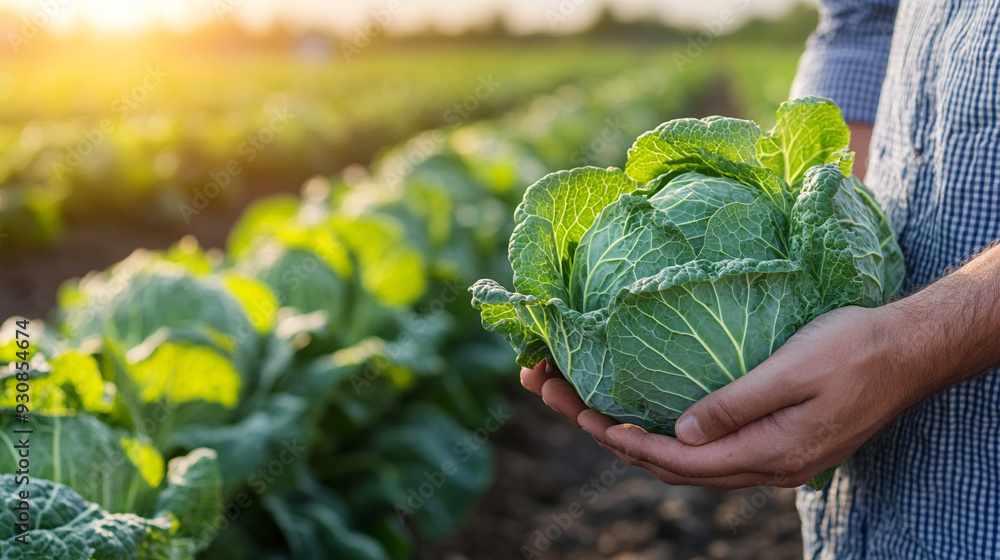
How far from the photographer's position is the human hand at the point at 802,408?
49.5 inches

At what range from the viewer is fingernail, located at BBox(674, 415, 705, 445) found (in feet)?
4.38

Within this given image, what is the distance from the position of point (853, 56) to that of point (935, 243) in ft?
2.19

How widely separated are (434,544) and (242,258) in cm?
178

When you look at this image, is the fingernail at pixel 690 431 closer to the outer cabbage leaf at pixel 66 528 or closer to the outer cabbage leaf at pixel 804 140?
the outer cabbage leaf at pixel 804 140

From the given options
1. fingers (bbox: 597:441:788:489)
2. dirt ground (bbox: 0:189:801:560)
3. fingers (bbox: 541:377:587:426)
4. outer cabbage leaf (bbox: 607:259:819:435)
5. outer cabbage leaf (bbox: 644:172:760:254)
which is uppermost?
outer cabbage leaf (bbox: 644:172:760:254)

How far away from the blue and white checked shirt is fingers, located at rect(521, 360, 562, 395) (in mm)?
755

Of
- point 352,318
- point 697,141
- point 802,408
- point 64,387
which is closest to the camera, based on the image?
point 802,408

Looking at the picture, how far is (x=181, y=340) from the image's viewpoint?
244 centimetres

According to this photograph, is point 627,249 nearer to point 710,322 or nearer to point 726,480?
point 710,322

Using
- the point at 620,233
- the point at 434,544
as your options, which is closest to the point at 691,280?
the point at 620,233

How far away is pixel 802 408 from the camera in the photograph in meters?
1.27

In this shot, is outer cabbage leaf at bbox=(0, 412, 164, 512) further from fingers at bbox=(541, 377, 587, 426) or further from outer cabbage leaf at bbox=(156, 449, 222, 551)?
fingers at bbox=(541, 377, 587, 426)

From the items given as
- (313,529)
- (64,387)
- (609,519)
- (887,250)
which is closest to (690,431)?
(887,250)

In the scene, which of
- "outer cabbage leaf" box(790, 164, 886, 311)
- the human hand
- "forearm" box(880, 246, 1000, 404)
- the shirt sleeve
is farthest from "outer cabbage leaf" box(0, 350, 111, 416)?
the shirt sleeve
